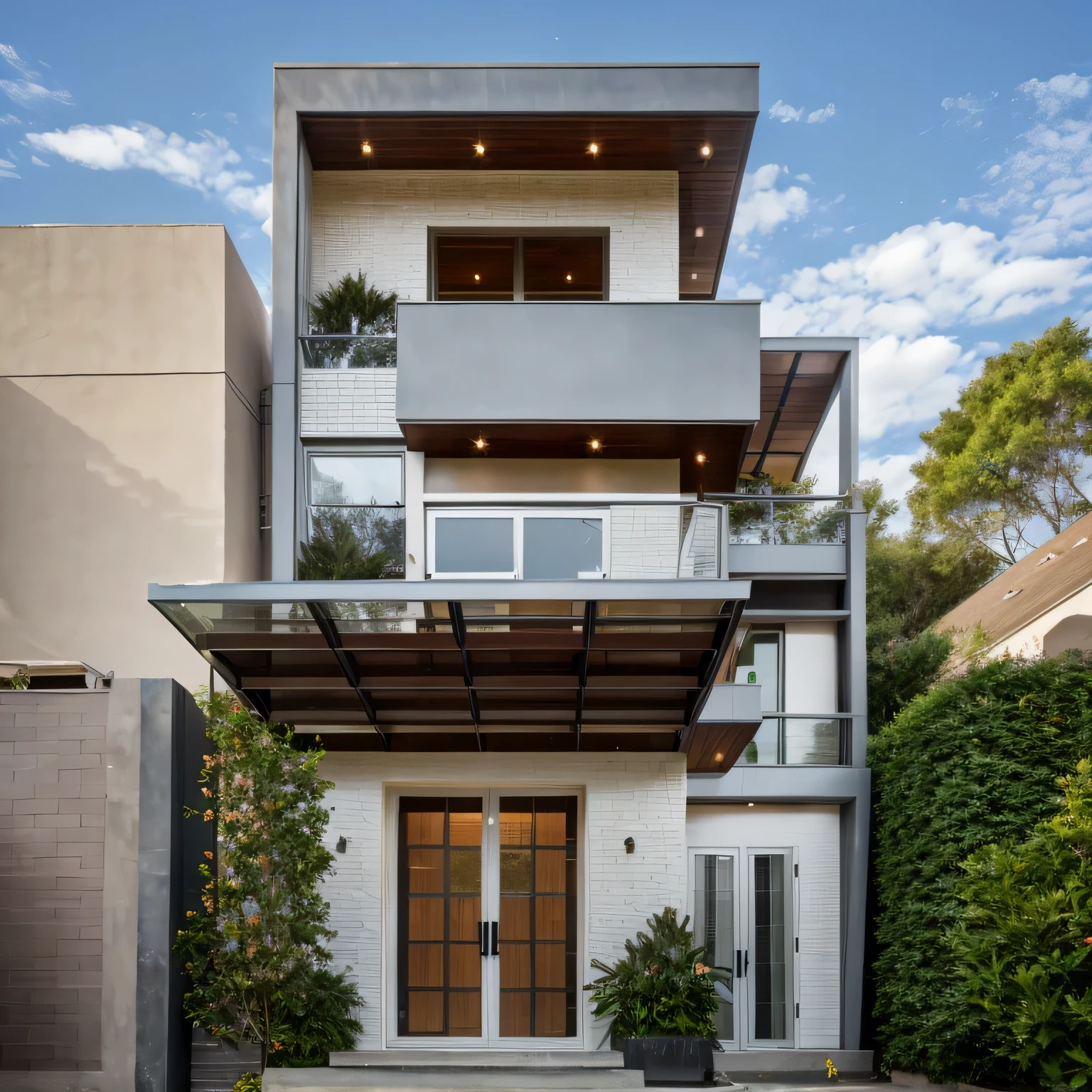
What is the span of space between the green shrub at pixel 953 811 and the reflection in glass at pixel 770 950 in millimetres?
1318

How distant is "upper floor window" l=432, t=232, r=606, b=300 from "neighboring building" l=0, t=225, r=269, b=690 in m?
2.68

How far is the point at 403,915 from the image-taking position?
10227 mm

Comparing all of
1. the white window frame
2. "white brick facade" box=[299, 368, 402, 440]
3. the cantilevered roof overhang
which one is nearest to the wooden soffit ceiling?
"white brick facade" box=[299, 368, 402, 440]

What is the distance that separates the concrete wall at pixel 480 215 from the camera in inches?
481

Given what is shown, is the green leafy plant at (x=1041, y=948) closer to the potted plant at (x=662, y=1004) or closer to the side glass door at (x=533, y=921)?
the potted plant at (x=662, y=1004)

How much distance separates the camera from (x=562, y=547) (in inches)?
429

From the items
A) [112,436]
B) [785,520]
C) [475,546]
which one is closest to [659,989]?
[475,546]

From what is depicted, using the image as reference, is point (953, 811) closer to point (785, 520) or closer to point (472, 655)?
point (785, 520)

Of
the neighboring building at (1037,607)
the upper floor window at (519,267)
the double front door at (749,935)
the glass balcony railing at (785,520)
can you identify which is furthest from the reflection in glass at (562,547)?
the neighboring building at (1037,607)

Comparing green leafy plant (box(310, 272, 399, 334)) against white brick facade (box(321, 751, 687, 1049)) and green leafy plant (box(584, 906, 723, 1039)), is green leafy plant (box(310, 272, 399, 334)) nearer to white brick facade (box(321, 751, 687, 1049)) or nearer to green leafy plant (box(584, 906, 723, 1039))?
white brick facade (box(321, 751, 687, 1049))

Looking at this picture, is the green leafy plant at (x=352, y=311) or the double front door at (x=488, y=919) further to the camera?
the green leafy plant at (x=352, y=311)

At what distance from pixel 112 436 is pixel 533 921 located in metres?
7.12

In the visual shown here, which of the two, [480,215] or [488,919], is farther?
[480,215]

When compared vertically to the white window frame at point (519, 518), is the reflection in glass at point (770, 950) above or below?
below
